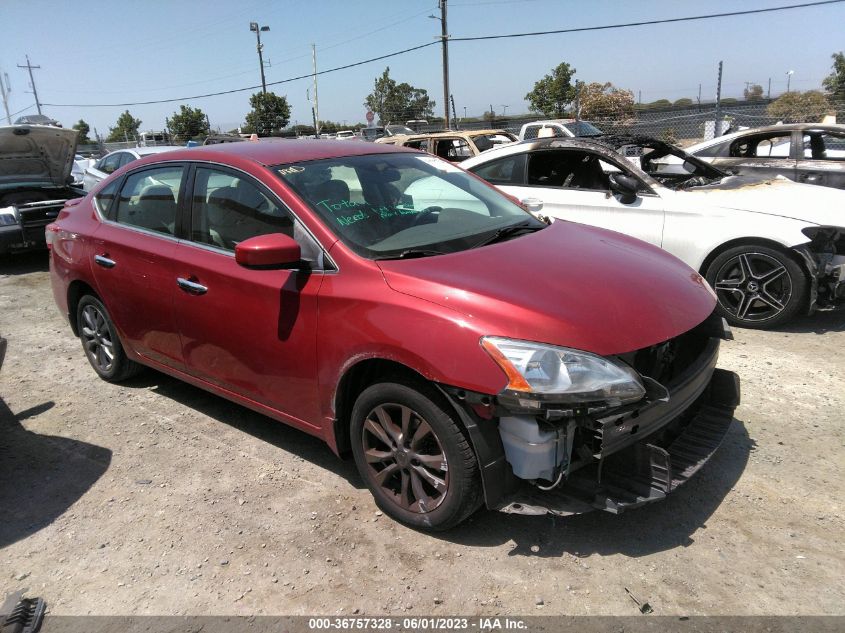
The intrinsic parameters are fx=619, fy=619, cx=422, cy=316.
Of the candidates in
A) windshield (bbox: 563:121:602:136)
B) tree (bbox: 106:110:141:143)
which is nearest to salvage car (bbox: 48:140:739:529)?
windshield (bbox: 563:121:602:136)

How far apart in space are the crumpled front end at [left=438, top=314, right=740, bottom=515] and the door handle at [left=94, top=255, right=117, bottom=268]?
8.94ft

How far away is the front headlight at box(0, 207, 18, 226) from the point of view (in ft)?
26.9

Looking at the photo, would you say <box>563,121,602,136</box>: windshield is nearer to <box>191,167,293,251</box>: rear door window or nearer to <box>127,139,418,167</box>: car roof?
<box>127,139,418,167</box>: car roof

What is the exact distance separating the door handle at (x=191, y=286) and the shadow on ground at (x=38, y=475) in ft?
3.70

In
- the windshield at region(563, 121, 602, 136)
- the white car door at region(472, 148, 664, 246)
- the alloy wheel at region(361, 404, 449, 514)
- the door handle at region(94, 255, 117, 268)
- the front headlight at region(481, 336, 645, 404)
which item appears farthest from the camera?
the windshield at region(563, 121, 602, 136)

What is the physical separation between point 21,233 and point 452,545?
26.5 ft

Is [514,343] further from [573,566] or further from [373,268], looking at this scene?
[573,566]

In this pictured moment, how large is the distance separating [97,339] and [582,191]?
4.49m

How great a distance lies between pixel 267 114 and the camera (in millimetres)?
47969

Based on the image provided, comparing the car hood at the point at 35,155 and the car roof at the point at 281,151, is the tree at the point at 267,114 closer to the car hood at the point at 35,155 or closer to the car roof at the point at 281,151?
the car hood at the point at 35,155

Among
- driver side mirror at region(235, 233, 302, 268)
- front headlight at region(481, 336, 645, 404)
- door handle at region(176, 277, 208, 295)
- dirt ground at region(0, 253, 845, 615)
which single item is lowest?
dirt ground at region(0, 253, 845, 615)

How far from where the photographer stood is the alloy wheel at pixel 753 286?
5.11m

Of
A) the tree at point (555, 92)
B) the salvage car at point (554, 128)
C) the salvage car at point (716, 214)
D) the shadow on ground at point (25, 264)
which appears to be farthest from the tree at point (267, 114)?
the salvage car at point (716, 214)

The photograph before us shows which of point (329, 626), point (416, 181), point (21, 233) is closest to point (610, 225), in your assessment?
point (416, 181)
